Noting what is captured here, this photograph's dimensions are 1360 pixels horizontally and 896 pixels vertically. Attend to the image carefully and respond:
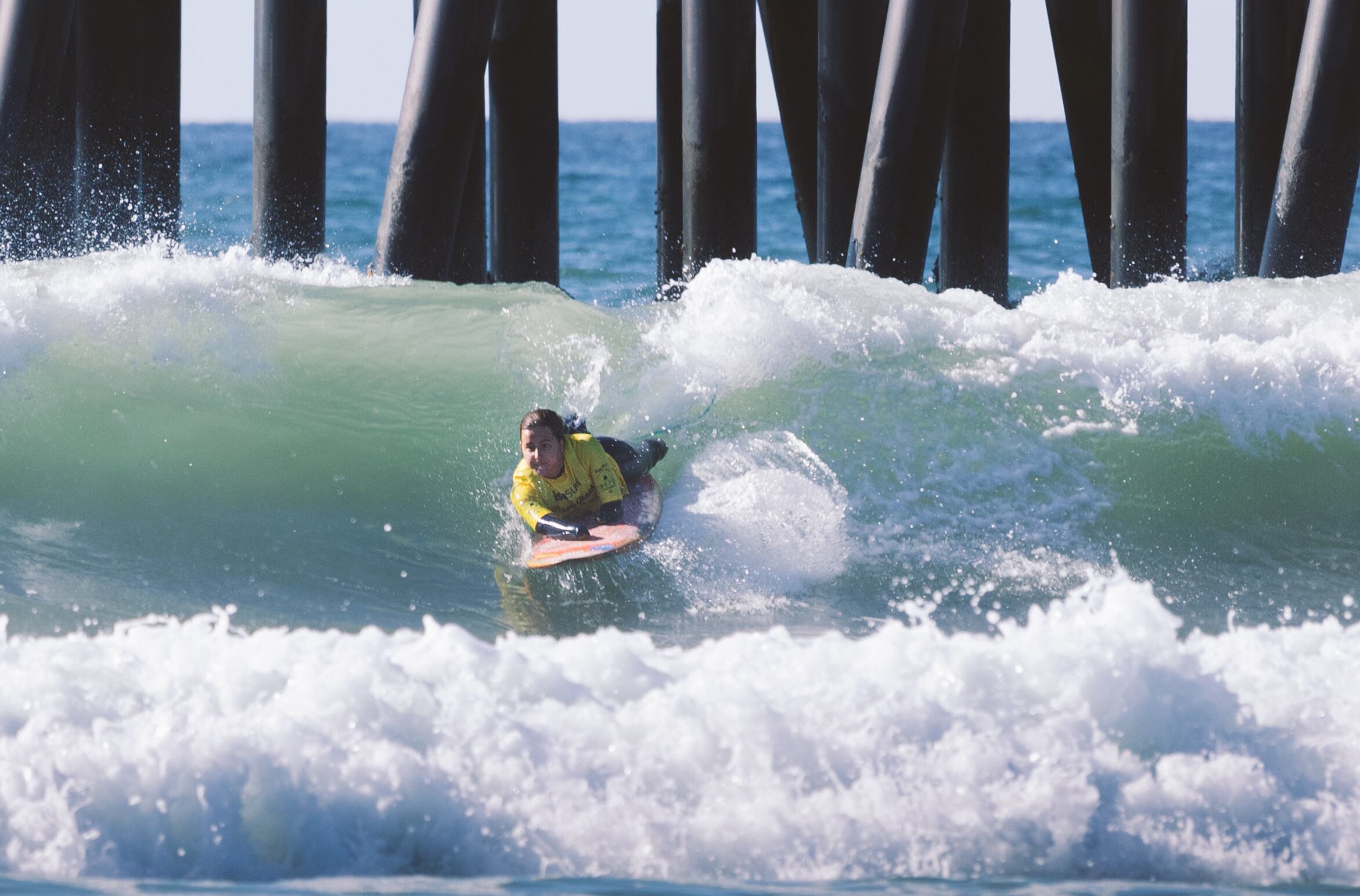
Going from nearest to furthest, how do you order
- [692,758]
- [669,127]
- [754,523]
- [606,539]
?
[692,758], [606,539], [754,523], [669,127]

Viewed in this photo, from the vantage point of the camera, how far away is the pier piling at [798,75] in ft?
34.6

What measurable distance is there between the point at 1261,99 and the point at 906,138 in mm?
2961

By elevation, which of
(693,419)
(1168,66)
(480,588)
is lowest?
(480,588)

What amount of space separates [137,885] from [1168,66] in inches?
287

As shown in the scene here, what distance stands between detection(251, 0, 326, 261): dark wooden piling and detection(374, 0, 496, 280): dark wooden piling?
0.72m

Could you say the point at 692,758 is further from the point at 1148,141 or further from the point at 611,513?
the point at 1148,141

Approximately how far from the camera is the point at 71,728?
377 cm

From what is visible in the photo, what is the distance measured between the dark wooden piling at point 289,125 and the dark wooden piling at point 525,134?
3.98ft

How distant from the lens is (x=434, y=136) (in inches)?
306

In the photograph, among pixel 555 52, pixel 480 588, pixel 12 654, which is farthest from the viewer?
pixel 555 52

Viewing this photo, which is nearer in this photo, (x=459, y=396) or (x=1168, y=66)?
(x=459, y=396)

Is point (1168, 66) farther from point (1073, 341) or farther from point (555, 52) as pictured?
point (555, 52)

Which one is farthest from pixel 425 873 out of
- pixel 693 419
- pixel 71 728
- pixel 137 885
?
pixel 693 419

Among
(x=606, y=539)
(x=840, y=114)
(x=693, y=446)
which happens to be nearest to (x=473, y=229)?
(x=840, y=114)
